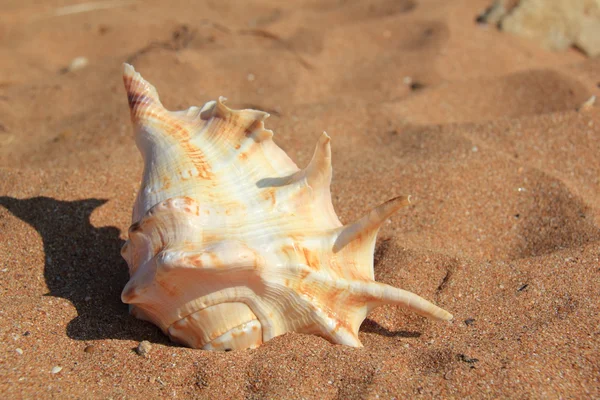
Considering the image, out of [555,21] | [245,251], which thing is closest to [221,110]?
[245,251]

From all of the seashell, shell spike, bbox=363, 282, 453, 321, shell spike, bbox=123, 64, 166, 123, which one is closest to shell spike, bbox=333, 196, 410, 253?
the seashell

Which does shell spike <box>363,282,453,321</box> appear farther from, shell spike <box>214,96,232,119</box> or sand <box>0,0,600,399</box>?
shell spike <box>214,96,232,119</box>

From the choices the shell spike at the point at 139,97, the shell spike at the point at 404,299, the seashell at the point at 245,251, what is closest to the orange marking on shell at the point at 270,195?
the seashell at the point at 245,251

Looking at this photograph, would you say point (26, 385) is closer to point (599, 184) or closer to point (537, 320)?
point (537, 320)

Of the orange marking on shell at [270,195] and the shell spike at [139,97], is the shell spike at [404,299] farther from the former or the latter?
the shell spike at [139,97]

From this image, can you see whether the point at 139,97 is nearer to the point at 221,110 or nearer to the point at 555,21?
the point at 221,110

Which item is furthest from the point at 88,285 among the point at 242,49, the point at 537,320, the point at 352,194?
the point at 242,49
